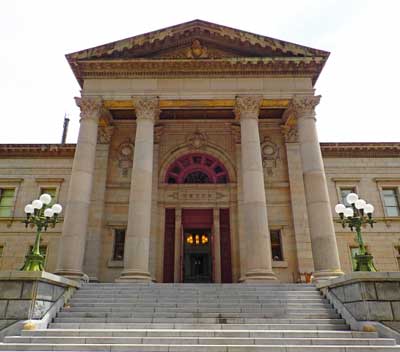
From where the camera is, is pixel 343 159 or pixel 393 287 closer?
pixel 393 287

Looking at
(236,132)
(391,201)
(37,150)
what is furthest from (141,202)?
(391,201)

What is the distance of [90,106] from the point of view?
59.4 feet

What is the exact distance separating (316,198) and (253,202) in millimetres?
3243

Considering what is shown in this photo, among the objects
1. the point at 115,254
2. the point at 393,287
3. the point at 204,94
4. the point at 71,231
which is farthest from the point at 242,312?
the point at 204,94

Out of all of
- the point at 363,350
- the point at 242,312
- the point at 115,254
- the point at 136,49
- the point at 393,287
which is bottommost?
the point at 363,350

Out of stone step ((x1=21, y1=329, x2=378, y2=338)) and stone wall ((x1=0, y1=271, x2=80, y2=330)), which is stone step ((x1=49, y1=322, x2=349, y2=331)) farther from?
stone wall ((x1=0, y1=271, x2=80, y2=330))

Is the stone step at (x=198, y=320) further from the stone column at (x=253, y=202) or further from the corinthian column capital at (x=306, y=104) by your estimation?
the corinthian column capital at (x=306, y=104)

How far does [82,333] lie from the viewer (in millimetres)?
9352

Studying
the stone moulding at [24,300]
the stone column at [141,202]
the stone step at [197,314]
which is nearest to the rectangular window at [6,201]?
the stone column at [141,202]

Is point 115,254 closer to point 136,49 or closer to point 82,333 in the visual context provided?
point 82,333

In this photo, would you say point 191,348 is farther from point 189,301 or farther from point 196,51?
point 196,51

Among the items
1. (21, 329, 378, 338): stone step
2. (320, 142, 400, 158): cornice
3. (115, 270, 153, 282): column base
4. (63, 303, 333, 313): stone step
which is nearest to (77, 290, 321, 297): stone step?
(63, 303, 333, 313): stone step

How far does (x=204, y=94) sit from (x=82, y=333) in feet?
44.6

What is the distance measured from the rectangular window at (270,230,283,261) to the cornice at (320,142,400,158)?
26.4 ft
